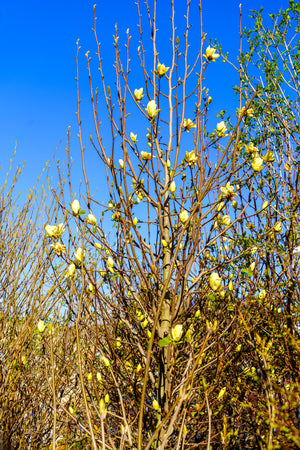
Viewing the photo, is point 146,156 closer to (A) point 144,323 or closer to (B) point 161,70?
(B) point 161,70

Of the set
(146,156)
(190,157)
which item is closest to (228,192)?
(190,157)

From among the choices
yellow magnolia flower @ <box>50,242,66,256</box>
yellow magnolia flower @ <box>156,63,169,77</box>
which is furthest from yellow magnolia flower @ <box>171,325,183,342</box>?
yellow magnolia flower @ <box>156,63,169,77</box>

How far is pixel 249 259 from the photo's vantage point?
241 centimetres

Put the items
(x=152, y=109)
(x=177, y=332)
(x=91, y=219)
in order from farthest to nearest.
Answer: (x=91, y=219)
(x=152, y=109)
(x=177, y=332)

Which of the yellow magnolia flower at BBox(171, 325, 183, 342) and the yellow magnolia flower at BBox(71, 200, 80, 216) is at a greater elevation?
the yellow magnolia flower at BBox(71, 200, 80, 216)

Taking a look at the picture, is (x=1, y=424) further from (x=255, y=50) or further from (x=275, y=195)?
(x=255, y=50)

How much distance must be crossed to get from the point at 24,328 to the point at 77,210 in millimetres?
1873

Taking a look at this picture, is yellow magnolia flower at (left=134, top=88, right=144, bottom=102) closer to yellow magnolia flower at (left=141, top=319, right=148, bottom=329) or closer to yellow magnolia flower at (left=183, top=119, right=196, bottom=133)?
yellow magnolia flower at (left=183, top=119, right=196, bottom=133)

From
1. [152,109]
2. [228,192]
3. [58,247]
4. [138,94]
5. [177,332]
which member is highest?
[138,94]

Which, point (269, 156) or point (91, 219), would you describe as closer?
point (91, 219)

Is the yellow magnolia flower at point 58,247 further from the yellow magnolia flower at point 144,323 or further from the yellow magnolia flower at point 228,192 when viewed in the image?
the yellow magnolia flower at point 228,192

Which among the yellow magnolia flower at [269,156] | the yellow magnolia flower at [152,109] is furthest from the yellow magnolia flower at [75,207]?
the yellow magnolia flower at [269,156]

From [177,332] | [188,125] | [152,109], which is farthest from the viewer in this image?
[188,125]

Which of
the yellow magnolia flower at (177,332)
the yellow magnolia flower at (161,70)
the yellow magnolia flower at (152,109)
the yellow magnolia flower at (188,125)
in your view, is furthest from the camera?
the yellow magnolia flower at (188,125)
